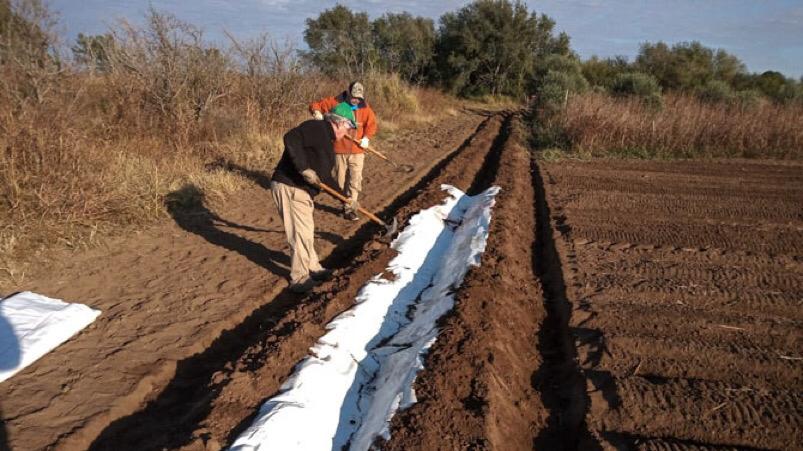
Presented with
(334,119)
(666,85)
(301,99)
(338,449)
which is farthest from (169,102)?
(666,85)

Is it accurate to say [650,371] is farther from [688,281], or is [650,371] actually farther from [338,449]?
[338,449]

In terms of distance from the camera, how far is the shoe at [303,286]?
5.02 m

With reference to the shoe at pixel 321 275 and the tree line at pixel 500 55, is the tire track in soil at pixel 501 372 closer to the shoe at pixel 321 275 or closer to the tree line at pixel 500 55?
the shoe at pixel 321 275

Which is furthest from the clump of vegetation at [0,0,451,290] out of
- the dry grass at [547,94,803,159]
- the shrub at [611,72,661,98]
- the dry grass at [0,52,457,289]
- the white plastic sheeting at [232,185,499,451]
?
the shrub at [611,72,661,98]

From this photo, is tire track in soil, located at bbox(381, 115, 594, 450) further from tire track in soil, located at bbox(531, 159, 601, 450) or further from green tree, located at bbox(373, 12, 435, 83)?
green tree, located at bbox(373, 12, 435, 83)

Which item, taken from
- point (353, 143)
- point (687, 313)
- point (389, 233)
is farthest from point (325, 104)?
point (687, 313)

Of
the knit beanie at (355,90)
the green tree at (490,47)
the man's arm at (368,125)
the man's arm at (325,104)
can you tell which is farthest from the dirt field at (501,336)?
the green tree at (490,47)

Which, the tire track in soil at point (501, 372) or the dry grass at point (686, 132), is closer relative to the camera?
the tire track in soil at point (501, 372)

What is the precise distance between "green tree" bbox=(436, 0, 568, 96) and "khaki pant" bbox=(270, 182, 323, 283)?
1078 inches

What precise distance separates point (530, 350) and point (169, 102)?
29.4 ft

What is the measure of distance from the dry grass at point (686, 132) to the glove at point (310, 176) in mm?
9257

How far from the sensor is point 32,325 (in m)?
3.90

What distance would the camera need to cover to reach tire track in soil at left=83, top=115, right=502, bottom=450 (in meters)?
2.89

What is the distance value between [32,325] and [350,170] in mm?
4161
